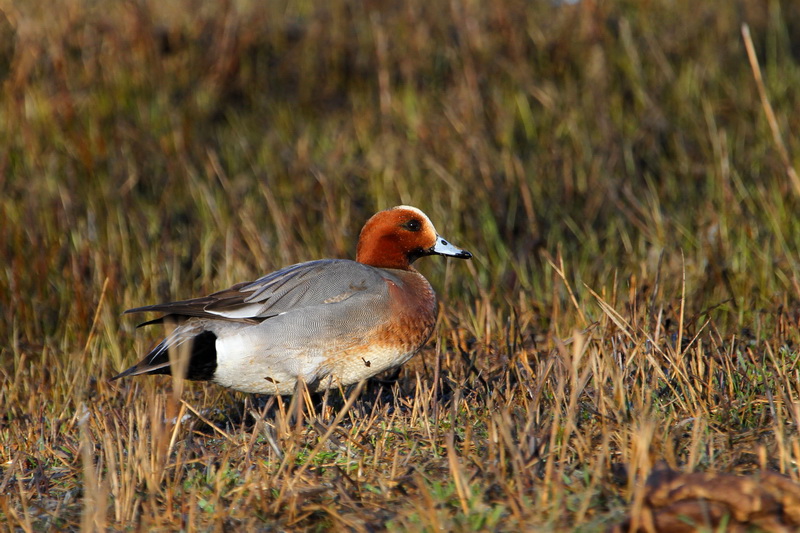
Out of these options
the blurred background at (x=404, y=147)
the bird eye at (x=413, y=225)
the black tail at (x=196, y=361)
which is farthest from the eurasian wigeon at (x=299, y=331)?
the blurred background at (x=404, y=147)

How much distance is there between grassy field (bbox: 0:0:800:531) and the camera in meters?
2.58

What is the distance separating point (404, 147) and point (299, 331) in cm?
293

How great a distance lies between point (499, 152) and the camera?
6184 mm

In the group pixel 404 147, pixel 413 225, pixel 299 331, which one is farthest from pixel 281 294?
pixel 404 147

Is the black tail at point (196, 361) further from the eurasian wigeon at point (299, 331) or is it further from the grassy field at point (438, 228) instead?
the grassy field at point (438, 228)

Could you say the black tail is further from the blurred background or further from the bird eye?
the blurred background

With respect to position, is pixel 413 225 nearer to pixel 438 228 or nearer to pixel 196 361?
pixel 196 361

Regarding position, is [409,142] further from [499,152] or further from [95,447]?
[95,447]

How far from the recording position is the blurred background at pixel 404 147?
4910 millimetres

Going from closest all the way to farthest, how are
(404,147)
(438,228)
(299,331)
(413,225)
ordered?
(299,331), (413,225), (438,228), (404,147)

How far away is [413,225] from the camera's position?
13.3 feet

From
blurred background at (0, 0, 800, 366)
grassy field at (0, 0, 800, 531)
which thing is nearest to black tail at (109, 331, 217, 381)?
grassy field at (0, 0, 800, 531)

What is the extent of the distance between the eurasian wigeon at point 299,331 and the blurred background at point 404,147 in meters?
0.82

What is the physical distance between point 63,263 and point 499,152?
266cm
